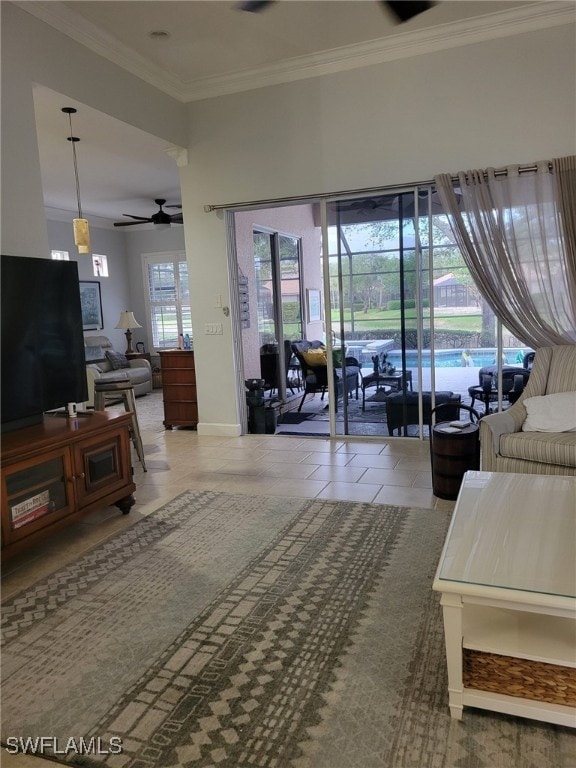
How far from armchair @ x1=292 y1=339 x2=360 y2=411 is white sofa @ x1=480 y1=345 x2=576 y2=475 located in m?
1.84

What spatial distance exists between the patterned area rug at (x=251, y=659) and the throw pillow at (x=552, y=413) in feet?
3.06

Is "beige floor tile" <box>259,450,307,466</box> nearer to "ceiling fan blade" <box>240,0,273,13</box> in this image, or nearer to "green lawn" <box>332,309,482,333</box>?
"green lawn" <box>332,309,482,333</box>

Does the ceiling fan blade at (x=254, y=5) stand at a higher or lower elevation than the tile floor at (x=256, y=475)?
higher

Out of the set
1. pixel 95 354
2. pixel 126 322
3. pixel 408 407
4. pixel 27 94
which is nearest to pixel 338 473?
pixel 408 407

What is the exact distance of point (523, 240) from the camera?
4.32 meters

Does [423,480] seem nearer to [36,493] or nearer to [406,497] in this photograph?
[406,497]

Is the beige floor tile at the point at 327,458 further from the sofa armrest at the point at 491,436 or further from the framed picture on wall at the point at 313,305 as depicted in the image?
the framed picture on wall at the point at 313,305

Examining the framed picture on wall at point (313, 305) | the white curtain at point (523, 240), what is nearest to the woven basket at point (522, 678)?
the white curtain at point (523, 240)

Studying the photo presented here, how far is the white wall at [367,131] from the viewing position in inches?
168

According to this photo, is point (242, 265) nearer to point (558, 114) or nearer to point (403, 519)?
point (558, 114)

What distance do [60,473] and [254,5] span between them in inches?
132

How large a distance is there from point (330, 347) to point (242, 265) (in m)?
2.06

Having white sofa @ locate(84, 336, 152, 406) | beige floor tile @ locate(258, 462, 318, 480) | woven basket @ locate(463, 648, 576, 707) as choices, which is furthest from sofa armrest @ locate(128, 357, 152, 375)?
woven basket @ locate(463, 648, 576, 707)

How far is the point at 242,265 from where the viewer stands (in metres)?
6.75
